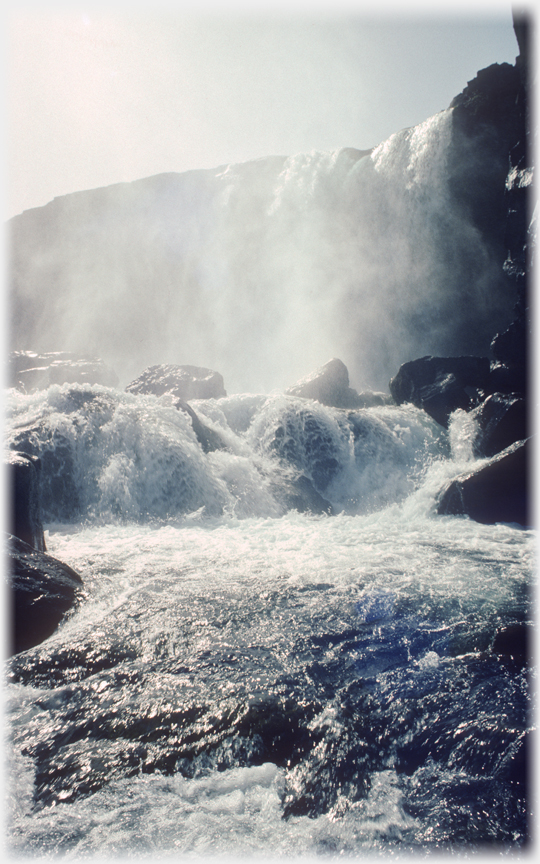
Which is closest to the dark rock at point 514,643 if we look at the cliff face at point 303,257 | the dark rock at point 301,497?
the dark rock at point 301,497

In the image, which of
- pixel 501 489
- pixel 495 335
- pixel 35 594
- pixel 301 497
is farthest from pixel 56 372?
pixel 501 489

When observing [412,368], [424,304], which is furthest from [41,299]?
[412,368]

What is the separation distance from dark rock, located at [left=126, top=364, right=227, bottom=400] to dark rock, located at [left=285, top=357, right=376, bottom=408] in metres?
3.49

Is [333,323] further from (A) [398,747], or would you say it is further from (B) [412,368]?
(A) [398,747]

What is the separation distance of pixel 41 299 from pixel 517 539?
48580mm

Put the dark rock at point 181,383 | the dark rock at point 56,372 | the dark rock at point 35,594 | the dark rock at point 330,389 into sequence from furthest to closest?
the dark rock at point 56,372
the dark rock at point 181,383
the dark rock at point 330,389
the dark rock at point 35,594

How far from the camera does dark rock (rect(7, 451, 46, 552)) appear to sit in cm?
549

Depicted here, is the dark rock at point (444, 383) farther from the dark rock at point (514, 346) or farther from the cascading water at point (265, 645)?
the dark rock at point (514, 346)

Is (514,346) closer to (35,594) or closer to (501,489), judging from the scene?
(501,489)

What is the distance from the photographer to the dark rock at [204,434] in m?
11.8

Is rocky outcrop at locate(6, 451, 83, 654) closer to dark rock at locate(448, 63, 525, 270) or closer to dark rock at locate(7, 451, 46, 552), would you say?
dark rock at locate(7, 451, 46, 552)

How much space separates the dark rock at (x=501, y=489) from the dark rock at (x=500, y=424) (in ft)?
8.68

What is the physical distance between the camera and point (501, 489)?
8.74 m

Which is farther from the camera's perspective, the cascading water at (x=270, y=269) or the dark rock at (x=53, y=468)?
the cascading water at (x=270, y=269)
